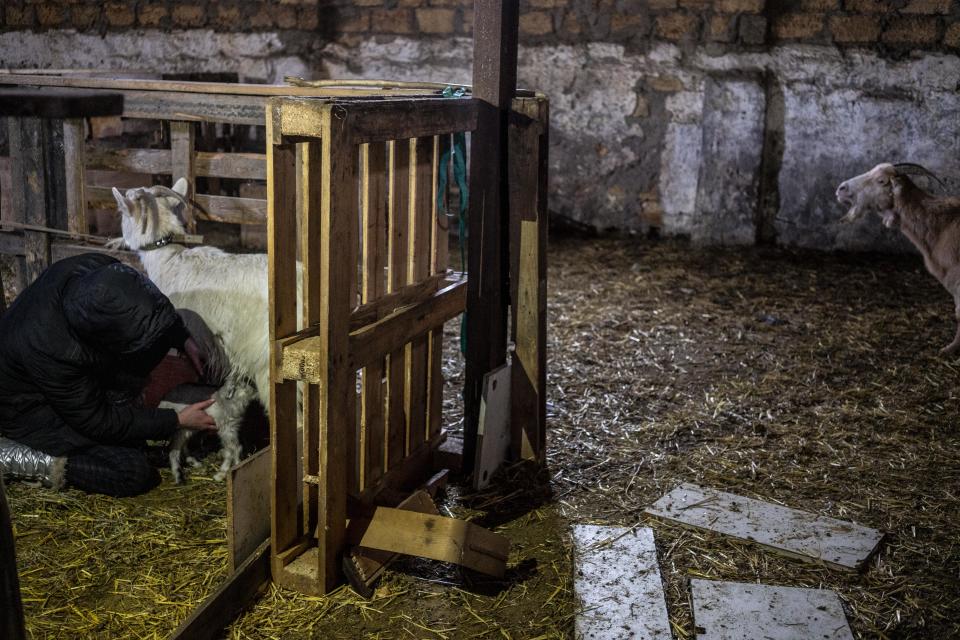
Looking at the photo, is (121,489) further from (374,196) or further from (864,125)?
(864,125)

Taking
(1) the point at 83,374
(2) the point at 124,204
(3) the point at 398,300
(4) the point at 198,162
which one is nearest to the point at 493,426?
(3) the point at 398,300

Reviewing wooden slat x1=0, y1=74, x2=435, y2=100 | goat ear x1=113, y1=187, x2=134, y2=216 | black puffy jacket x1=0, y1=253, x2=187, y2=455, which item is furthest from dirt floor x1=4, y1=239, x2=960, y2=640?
wooden slat x1=0, y1=74, x2=435, y2=100

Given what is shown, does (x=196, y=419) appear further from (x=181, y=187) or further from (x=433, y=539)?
(x=181, y=187)

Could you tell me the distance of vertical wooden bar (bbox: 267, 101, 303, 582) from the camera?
284cm

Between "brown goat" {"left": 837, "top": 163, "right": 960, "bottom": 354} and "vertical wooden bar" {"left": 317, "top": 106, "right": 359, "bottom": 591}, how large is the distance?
4.65 meters

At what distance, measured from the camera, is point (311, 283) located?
9.70ft

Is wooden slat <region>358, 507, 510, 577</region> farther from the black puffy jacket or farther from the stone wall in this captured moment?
the stone wall

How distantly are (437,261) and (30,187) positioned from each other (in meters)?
2.83

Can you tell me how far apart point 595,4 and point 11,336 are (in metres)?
6.33

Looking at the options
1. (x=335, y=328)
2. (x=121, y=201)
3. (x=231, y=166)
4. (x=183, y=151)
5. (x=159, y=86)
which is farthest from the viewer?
(x=231, y=166)

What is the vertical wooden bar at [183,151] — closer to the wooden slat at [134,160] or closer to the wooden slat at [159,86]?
the wooden slat at [134,160]

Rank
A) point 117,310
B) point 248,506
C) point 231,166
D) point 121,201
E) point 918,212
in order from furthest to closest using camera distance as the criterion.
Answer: point 918,212, point 231,166, point 121,201, point 117,310, point 248,506

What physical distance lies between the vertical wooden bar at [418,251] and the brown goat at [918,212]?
3975mm

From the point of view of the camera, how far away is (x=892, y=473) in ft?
13.8
